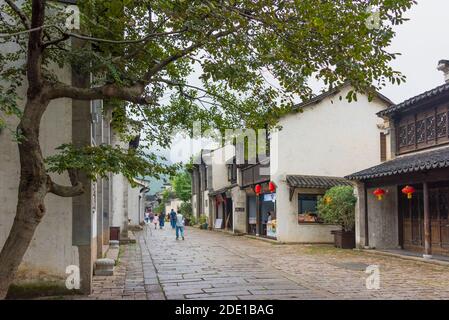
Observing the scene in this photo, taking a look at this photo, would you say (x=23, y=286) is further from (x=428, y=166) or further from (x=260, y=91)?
(x=428, y=166)

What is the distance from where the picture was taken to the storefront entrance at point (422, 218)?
15.4 m

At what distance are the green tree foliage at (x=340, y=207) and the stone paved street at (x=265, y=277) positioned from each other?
2.13 m

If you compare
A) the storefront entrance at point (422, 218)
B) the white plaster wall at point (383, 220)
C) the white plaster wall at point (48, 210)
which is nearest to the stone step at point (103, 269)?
the white plaster wall at point (48, 210)

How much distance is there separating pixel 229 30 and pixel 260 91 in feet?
9.32

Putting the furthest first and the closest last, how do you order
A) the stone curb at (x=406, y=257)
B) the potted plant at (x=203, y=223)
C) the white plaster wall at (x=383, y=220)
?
the potted plant at (x=203, y=223) → the white plaster wall at (x=383, y=220) → the stone curb at (x=406, y=257)

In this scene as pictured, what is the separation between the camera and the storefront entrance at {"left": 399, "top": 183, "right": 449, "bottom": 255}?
1540 centimetres

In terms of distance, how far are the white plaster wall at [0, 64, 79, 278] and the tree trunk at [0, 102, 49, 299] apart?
2.34 metres

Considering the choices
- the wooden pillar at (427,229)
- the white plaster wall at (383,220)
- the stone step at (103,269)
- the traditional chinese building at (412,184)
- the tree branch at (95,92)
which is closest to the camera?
the tree branch at (95,92)

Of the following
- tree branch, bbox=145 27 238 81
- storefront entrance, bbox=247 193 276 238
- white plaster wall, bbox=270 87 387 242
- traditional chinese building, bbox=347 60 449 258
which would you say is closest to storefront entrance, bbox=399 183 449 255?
traditional chinese building, bbox=347 60 449 258

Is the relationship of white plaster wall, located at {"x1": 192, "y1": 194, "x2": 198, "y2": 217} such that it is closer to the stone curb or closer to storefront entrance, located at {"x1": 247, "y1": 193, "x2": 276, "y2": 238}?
storefront entrance, located at {"x1": 247, "y1": 193, "x2": 276, "y2": 238}

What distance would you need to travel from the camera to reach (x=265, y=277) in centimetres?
1141

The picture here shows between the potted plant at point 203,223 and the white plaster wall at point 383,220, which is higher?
the white plaster wall at point 383,220

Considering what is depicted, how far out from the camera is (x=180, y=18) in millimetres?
6750

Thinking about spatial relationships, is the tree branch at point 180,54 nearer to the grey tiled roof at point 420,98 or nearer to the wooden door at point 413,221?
the grey tiled roof at point 420,98
